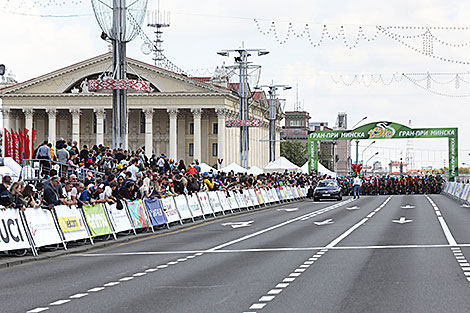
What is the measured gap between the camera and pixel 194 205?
1316 inches

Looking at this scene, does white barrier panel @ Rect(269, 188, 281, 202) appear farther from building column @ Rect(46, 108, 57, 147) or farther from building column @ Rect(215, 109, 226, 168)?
building column @ Rect(46, 108, 57, 147)

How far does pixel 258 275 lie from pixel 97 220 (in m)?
9.38

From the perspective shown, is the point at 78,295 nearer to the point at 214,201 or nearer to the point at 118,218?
the point at 118,218

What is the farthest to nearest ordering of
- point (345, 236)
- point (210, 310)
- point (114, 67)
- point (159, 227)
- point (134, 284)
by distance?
point (114, 67)
point (159, 227)
point (345, 236)
point (134, 284)
point (210, 310)

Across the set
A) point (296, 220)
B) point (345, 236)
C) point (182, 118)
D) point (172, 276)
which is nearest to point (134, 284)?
point (172, 276)

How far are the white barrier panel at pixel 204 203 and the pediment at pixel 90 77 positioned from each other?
71.7 m

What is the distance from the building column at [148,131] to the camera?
A: 4358 inches

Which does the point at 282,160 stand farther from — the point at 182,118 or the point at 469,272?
the point at 469,272

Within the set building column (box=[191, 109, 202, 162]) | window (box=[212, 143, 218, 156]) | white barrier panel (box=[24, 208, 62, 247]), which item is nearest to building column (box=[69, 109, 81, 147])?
building column (box=[191, 109, 202, 162])

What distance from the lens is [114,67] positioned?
40625 mm

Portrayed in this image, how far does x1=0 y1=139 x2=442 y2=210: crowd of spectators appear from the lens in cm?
2062

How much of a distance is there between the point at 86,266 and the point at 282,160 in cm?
6021

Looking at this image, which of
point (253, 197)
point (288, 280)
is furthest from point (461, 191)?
point (288, 280)

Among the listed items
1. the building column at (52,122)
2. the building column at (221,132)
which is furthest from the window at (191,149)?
the building column at (52,122)
